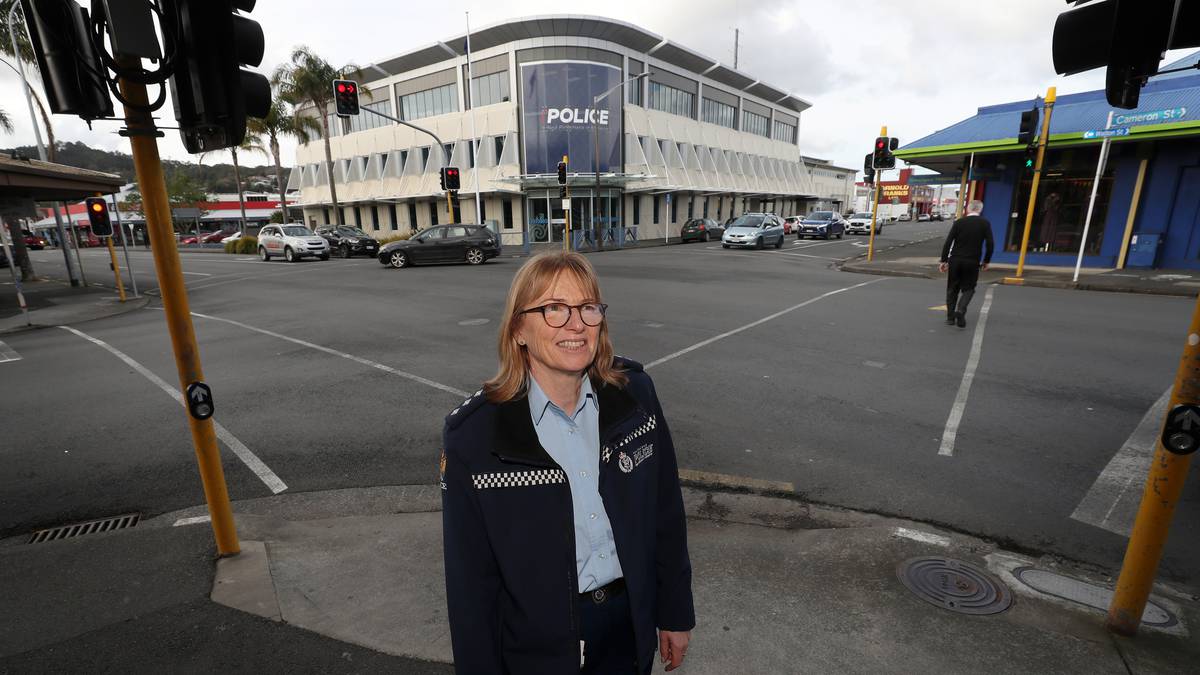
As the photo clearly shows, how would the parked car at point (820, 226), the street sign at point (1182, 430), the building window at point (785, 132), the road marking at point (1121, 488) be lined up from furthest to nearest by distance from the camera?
the building window at point (785, 132) → the parked car at point (820, 226) → the road marking at point (1121, 488) → the street sign at point (1182, 430)

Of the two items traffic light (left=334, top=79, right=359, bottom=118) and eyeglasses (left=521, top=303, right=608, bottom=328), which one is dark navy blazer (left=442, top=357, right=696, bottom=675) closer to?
eyeglasses (left=521, top=303, right=608, bottom=328)

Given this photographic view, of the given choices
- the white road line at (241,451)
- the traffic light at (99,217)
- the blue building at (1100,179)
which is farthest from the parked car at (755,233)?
the white road line at (241,451)

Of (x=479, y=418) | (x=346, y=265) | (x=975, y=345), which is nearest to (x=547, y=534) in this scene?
(x=479, y=418)

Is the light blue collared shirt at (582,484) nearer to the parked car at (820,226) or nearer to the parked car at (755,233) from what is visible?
the parked car at (755,233)

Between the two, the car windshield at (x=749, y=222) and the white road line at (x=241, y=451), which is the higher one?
the car windshield at (x=749, y=222)

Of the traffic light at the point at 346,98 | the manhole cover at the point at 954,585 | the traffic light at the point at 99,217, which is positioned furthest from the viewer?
the traffic light at the point at 346,98

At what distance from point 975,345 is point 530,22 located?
112 ft

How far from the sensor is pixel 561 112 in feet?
114

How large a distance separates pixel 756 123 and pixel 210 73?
192 ft

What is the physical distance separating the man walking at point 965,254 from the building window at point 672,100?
34.8 m

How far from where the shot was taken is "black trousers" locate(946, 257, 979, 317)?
887cm

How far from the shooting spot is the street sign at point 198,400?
300 cm

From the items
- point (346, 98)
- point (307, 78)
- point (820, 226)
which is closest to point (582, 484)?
point (346, 98)

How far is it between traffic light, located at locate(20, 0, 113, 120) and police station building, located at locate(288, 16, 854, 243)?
2830 centimetres
